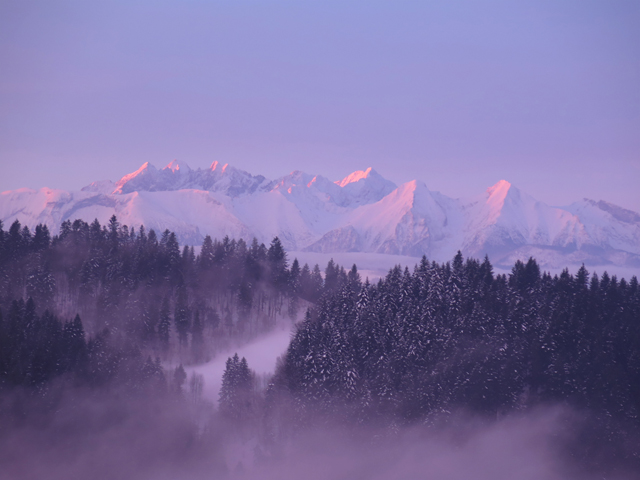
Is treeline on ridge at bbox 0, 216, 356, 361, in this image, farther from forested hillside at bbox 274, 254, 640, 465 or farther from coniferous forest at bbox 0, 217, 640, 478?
forested hillside at bbox 274, 254, 640, 465

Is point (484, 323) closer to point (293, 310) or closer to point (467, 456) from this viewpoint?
point (467, 456)

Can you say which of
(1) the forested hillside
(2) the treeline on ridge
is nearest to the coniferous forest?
(1) the forested hillside

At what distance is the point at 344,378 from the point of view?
90938mm

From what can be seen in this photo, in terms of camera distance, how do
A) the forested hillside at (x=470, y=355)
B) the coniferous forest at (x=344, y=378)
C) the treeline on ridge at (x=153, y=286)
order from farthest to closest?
the treeline on ridge at (x=153, y=286), the forested hillside at (x=470, y=355), the coniferous forest at (x=344, y=378)

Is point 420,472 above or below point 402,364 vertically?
below

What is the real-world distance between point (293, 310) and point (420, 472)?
44.2 meters

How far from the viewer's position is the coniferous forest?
86188mm

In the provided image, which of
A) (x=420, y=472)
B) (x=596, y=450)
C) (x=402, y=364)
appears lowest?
(x=420, y=472)

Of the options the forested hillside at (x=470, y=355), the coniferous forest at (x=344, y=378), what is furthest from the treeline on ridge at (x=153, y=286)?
the forested hillside at (x=470, y=355)

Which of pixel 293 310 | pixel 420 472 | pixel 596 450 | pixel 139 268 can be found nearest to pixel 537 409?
pixel 596 450

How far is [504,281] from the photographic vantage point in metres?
102

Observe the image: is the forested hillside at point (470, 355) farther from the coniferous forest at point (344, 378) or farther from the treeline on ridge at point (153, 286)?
the treeline on ridge at point (153, 286)

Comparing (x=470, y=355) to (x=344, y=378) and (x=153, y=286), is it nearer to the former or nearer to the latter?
(x=344, y=378)

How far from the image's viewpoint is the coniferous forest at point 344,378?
283ft
